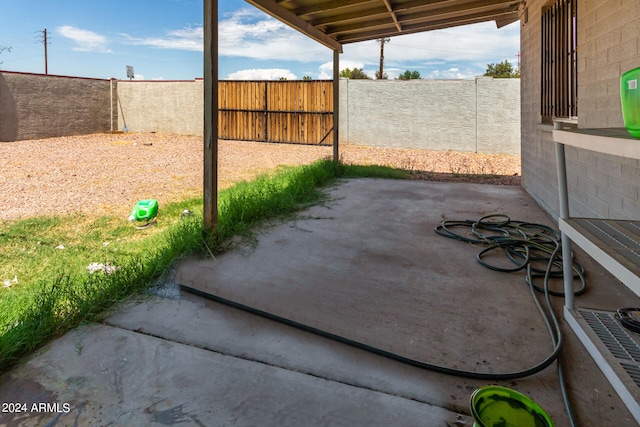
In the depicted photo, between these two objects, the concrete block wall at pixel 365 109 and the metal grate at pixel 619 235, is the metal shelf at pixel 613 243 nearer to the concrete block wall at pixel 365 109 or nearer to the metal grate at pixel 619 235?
the metal grate at pixel 619 235

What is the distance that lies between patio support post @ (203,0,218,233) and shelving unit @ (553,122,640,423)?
2157mm

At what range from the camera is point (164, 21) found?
21.0 m

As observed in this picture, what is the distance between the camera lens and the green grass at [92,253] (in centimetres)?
197

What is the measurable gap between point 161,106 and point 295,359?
562 inches

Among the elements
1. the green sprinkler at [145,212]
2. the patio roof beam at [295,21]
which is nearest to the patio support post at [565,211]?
the patio roof beam at [295,21]

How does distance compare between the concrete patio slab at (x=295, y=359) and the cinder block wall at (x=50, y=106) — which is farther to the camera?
the cinder block wall at (x=50, y=106)

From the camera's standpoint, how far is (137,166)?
8.43 m

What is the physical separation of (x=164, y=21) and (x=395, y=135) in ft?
52.2

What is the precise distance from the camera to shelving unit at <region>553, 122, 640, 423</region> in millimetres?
1186

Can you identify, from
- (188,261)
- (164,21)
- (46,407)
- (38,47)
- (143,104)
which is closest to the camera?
(46,407)

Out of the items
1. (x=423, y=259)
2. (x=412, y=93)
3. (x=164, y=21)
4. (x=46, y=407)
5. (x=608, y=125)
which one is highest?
(x=164, y=21)

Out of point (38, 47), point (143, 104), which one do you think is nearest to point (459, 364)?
point (143, 104)

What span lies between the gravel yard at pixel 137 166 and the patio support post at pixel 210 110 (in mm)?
2649

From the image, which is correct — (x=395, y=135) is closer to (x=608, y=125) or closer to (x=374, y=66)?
(x=608, y=125)
